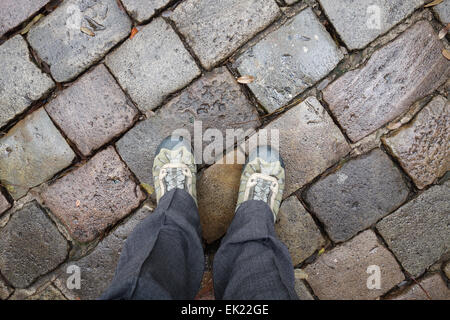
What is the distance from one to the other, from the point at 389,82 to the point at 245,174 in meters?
1.12

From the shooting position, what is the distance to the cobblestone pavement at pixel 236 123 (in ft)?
6.61

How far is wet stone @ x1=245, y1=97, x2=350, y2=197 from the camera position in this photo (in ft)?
6.68

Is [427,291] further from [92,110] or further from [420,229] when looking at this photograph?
[92,110]

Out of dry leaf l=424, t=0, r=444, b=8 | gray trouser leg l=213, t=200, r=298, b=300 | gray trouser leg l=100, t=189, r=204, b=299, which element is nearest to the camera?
gray trouser leg l=100, t=189, r=204, b=299

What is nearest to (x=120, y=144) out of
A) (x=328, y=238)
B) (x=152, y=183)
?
(x=152, y=183)

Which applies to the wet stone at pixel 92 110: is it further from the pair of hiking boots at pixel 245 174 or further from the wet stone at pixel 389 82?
the wet stone at pixel 389 82

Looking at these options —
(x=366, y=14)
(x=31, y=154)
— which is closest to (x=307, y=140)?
(x=366, y=14)

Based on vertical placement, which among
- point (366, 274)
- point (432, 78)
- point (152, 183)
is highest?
point (152, 183)

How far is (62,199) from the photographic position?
212cm

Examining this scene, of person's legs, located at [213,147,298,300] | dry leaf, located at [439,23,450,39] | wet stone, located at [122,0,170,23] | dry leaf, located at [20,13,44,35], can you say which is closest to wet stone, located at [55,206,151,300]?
person's legs, located at [213,147,298,300]

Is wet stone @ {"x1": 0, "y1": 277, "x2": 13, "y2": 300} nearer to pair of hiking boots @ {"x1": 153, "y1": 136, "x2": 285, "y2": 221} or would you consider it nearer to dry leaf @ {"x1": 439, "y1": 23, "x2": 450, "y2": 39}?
pair of hiking boots @ {"x1": 153, "y1": 136, "x2": 285, "y2": 221}

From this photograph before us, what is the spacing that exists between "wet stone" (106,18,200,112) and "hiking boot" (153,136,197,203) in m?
0.31

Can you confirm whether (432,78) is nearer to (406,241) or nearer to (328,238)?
(406,241)
